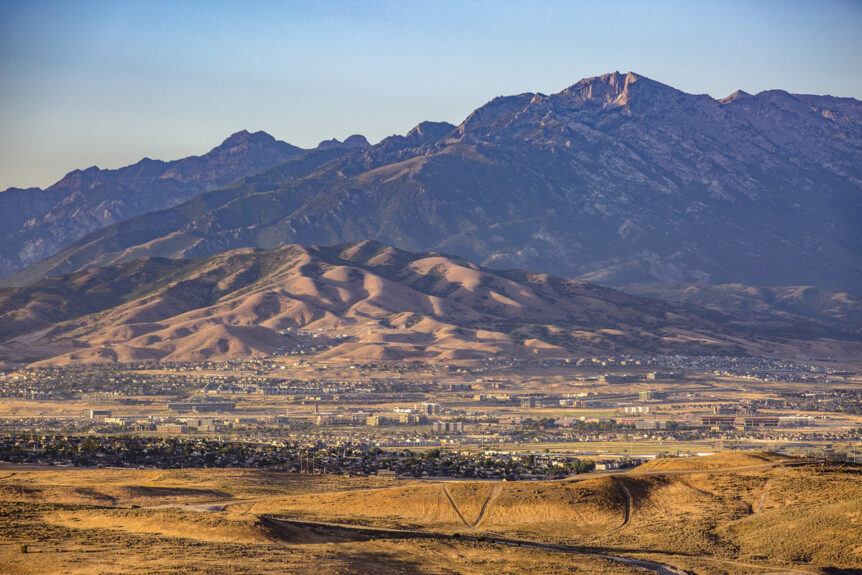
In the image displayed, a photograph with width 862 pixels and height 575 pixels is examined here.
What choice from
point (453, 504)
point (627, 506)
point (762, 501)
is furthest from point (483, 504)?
point (762, 501)

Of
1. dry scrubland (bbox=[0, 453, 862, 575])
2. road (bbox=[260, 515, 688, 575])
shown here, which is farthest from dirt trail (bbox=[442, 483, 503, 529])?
road (bbox=[260, 515, 688, 575])

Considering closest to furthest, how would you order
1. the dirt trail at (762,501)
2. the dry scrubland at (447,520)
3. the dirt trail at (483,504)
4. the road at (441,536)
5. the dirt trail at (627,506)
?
the dry scrubland at (447,520), the road at (441,536), the dirt trail at (627,506), the dirt trail at (762,501), the dirt trail at (483,504)

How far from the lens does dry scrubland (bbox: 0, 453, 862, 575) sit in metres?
66.3

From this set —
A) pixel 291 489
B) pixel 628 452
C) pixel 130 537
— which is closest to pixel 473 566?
pixel 130 537

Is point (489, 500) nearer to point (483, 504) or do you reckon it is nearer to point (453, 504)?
point (483, 504)

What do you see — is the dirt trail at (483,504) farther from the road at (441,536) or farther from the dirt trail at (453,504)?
the road at (441,536)

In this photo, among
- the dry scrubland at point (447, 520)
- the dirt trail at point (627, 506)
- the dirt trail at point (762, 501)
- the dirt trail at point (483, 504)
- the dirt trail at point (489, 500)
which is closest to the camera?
the dry scrubland at point (447, 520)

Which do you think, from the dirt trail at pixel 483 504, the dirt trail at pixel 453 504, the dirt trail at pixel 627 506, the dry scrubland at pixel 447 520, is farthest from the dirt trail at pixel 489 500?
the dirt trail at pixel 627 506

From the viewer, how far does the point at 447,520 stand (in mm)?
87938

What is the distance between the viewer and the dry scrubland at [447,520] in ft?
218

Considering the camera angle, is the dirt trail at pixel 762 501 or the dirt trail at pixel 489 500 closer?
the dirt trail at pixel 762 501

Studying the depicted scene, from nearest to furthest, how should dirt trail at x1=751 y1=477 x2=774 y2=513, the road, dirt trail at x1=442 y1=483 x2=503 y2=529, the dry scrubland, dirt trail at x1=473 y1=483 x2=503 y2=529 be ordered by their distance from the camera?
the dry scrubland → the road → dirt trail at x1=751 y1=477 x2=774 y2=513 → dirt trail at x1=442 y1=483 x2=503 y2=529 → dirt trail at x1=473 y1=483 x2=503 y2=529

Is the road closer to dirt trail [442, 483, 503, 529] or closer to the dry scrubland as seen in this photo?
the dry scrubland

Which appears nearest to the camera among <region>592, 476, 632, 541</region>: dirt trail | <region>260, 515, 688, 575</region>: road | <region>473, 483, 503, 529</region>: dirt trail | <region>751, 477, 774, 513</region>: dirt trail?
<region>260, 515, 688, 575</region>: road
